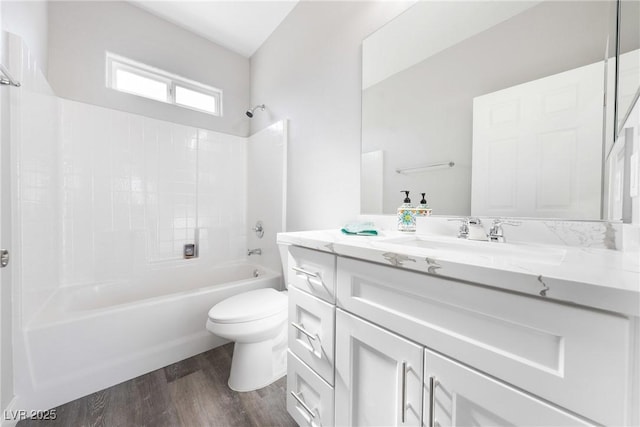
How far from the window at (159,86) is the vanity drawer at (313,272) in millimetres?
2207

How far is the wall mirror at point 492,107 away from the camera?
2.59 feet

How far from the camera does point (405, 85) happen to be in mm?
1277

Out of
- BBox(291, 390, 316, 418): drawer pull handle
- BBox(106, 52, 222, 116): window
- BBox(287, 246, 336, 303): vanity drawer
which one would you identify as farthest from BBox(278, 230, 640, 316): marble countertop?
BBox(106, 52, 222, 116): window

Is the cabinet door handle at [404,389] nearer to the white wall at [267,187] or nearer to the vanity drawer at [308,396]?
the vanity drawer at [308,396]

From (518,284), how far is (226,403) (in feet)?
4.87

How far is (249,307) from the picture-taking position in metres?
1.42

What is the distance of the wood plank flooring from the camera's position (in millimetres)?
1156

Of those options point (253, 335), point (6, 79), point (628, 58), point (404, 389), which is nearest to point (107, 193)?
point (6, 79)

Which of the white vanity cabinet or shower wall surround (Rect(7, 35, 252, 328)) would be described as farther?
shower wall surround (Rect(7, 35, 252, 328))

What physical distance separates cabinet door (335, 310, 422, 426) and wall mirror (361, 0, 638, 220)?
684mm

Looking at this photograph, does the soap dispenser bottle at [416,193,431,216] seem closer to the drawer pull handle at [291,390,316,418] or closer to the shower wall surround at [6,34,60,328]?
the drawer pull handle at [291,390,316,418]

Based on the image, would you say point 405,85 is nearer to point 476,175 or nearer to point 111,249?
point 476,175

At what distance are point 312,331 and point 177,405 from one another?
3.15 ft

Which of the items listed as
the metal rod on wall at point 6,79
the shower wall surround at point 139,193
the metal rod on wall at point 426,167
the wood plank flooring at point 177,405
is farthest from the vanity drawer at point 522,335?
the shower wall surround at point 139,193
